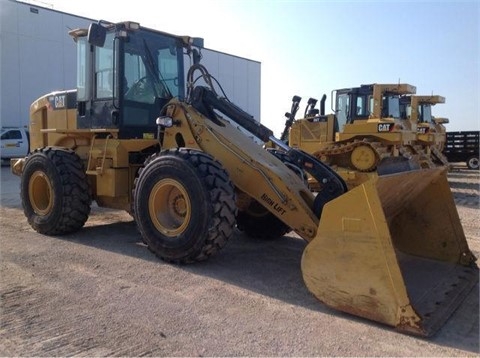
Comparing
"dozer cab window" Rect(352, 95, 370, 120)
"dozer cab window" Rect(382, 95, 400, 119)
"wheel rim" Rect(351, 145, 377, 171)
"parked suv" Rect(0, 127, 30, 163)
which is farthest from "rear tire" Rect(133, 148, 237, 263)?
"parked suv" Rect(0, 127, 30, 163)

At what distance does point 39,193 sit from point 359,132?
8061mm

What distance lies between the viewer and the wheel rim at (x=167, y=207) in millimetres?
5371

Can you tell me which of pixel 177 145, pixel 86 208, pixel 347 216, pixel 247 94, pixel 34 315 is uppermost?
pixel 247 94

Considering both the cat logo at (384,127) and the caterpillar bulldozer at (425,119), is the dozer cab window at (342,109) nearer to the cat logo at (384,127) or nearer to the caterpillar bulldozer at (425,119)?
the cat logo at (384,127)

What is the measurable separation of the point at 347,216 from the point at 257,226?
9.09 feet

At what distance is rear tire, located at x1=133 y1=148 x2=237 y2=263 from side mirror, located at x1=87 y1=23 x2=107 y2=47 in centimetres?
172

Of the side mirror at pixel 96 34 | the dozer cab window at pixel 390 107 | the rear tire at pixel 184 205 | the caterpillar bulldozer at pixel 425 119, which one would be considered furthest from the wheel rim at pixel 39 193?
the caterpillar bulldozer at pixel 425 119

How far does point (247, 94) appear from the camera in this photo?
34875 mm

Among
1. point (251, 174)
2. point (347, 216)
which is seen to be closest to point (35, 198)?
point (251, 174)

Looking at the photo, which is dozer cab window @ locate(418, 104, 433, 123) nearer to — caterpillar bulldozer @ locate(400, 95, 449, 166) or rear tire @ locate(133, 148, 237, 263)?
caterpillar bulldozer @ locate(400, 95, 449, 166)

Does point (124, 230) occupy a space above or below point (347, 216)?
below

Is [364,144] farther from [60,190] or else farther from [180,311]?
[180,311]

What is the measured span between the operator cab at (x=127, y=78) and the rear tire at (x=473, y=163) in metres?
18.5

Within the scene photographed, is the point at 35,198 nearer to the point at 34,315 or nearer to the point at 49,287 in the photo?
the point at 49,287
